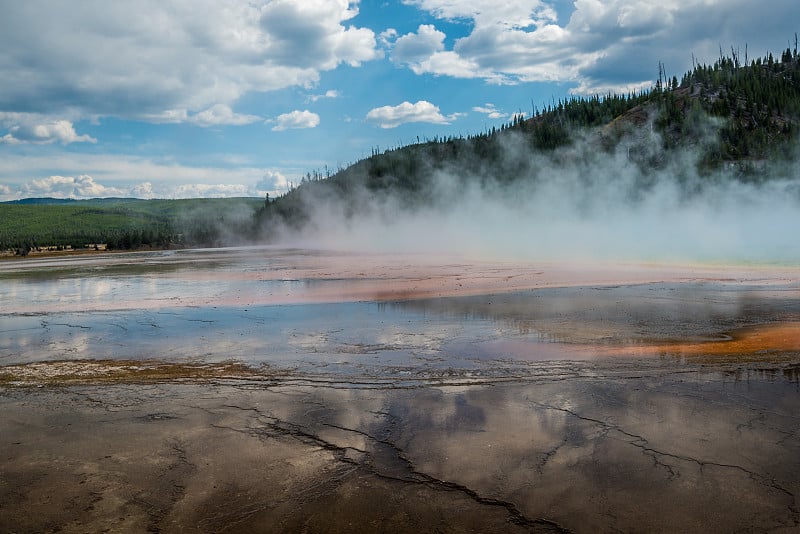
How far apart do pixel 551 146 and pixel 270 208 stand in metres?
61.7

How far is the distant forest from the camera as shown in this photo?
3265 inches

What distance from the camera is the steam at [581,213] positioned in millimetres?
41775

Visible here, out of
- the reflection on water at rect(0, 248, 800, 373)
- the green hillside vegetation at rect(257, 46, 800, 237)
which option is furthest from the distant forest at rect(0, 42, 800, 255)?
the reflection on water at rect(0, 248, 800, 373)

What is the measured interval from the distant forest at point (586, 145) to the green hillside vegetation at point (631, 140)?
0.22m

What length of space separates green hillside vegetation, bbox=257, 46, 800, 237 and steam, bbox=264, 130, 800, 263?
100 centimetres

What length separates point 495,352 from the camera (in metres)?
10.3

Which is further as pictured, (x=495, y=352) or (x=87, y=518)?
(x=495, y=352)

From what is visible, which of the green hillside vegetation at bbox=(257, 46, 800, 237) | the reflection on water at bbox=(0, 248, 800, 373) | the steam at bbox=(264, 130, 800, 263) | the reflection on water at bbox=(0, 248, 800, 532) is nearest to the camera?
the reflection on water at bbox=(0, 248, 800, 532)

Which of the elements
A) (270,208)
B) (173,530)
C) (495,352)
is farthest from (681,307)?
(270,208)

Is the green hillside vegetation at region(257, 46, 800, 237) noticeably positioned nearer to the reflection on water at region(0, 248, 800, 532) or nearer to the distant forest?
the distant forest

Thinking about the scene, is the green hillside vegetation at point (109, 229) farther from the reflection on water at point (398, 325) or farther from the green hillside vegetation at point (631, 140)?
the reflection on water at point (398, 325)

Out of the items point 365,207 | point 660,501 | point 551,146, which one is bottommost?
point 660,501

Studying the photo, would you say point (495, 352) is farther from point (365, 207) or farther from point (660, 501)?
point (365, 207)

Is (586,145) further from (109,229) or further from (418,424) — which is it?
(109,229)
